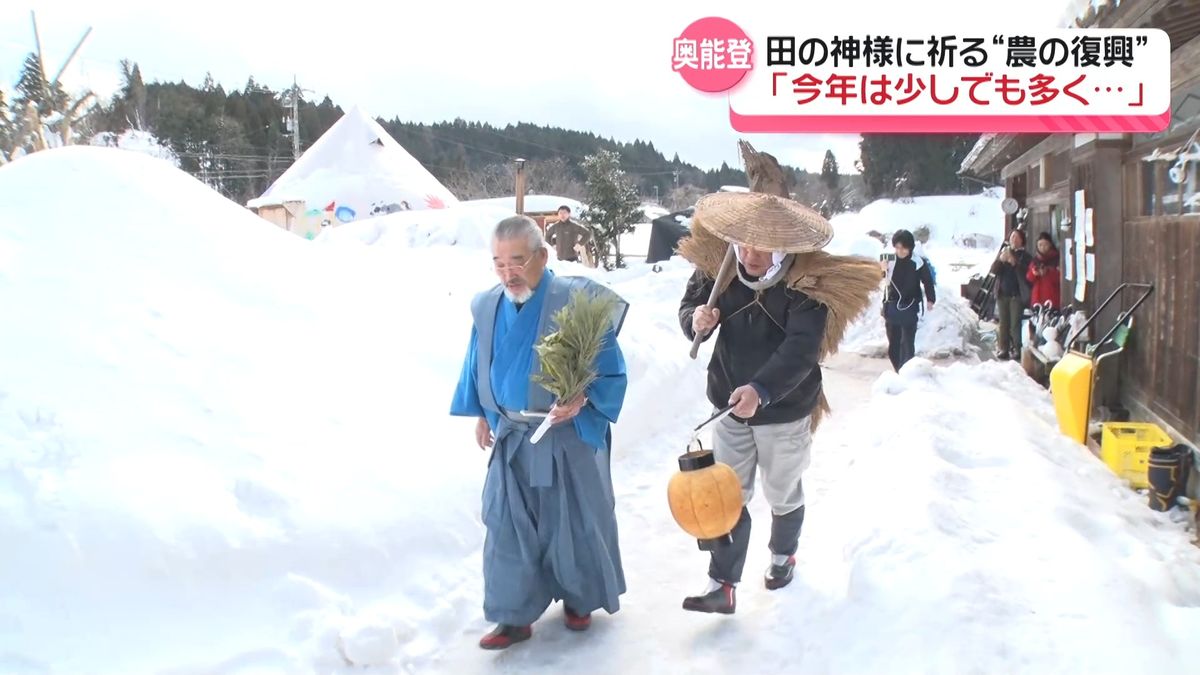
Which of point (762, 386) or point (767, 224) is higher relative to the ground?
point (767, 224)

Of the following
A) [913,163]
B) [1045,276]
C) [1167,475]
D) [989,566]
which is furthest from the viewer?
[913,163]

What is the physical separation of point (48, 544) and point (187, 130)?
35476 millimetres

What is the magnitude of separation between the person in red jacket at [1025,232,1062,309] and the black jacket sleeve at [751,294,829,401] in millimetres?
6605

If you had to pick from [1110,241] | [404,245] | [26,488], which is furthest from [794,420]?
[404,245]

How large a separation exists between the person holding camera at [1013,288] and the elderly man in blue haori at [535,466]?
748 centimetres

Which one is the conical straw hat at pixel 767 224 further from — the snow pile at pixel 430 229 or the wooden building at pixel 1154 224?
the snow pile at pixel 430 229

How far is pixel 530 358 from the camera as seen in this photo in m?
3.06

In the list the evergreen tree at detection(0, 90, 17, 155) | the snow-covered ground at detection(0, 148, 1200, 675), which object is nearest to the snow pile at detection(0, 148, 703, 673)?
the snow-covered ground at detection(0, 148, 1200, 675)

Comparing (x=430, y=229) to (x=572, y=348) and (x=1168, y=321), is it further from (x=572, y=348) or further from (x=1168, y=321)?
(x=572, y=348)

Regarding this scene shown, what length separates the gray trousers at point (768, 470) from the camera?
A: 10.6ft

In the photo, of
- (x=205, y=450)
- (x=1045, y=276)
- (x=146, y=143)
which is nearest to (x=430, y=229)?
(x=1045, y=276)

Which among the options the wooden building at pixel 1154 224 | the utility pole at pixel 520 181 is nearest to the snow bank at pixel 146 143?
the utility pole at pixel 520 181

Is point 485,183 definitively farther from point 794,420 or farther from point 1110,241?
point 794,420

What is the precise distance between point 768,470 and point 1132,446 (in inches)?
117
